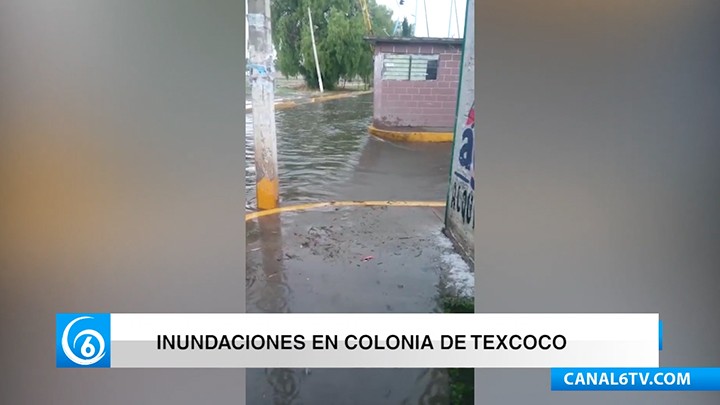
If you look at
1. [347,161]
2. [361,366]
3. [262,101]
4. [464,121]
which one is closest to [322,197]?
[347,161]

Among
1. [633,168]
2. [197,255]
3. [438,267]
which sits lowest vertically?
[438,267]

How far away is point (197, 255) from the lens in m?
1.20

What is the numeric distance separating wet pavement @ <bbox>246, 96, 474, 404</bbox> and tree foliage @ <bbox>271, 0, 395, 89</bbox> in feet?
0.48

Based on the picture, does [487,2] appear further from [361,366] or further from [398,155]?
[398,155]

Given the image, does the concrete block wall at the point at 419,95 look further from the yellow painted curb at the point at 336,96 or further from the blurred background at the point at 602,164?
the blurred background at the point at 602,164

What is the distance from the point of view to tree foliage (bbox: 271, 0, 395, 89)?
194 cm

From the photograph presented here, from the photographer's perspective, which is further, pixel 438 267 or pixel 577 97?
pixel 438 267

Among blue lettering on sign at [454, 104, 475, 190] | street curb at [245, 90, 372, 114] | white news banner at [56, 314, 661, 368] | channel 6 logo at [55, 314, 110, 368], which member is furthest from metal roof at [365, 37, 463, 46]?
channel 6 logo at [55, 314, 110, 368]

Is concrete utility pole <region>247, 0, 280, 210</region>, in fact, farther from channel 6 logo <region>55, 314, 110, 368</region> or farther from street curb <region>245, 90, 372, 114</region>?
channel 6 logo <region>55, 314, 110, 368</region>

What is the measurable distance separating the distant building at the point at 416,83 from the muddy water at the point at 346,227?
4.1 inches

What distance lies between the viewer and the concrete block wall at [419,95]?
7.43ft

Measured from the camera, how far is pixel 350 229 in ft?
7.71

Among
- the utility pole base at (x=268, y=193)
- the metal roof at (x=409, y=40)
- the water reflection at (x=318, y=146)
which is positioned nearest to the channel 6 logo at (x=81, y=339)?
the utility pole base at (x=268, y=193)

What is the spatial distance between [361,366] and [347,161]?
4.26 feet
